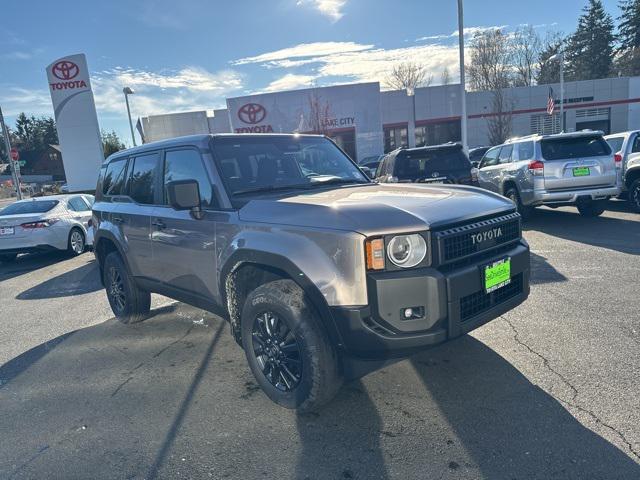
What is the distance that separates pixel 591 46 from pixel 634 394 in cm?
7887

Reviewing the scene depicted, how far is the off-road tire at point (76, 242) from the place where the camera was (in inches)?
420

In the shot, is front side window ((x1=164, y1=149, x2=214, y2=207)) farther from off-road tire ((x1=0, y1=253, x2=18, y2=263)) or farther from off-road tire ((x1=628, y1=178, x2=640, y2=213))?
off-road tire ((x1=628, y1=178, x2=640, y2=213))

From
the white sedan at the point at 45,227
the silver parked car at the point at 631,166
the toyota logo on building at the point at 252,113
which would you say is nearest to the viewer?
the white sedan at the point at 45,227

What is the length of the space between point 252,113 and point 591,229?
2670 cm

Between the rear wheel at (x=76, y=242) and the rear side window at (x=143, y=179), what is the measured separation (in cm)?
664

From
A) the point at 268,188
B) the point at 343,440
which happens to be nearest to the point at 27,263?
the point at 268,188

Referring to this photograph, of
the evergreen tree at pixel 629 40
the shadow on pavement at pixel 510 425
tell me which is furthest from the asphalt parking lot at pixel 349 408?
the evergreen tree at pixel 629 40

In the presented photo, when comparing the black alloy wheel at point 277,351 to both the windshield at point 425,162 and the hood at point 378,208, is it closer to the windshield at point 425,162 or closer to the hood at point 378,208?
the hood at point 378,208

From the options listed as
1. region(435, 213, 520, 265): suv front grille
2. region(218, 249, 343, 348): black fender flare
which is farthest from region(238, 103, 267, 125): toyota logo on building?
region(435, 213, 520, 265): suv front grille

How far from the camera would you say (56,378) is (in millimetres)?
4188

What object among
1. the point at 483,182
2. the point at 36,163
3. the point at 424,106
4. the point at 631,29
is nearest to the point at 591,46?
the point at 631,29

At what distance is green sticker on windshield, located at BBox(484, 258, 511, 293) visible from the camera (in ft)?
10.1

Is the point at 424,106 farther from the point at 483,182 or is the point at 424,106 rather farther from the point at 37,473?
the point at 37,473

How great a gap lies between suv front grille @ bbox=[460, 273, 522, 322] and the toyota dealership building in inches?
1157
